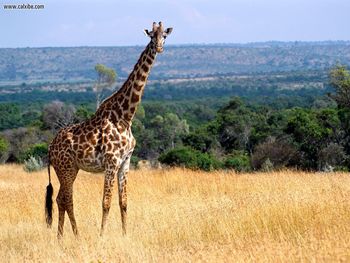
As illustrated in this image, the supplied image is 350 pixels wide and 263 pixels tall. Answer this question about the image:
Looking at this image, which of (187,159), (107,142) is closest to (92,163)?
(107,142)

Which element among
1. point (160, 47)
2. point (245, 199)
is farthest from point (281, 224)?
point (160, 47)

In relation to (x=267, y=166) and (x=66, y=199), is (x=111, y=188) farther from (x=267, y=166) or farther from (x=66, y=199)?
(x=267, y=166)

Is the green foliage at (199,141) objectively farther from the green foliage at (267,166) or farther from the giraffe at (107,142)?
the giraffe at (107,142)

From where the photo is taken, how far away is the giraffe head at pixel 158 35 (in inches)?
365

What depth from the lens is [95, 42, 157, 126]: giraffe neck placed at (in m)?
9.50

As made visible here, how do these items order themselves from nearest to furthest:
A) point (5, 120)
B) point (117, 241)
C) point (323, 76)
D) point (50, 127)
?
1. point (117, 241)
2. point (50, 127)
3. point (5, 120)
4. point (323, 76)

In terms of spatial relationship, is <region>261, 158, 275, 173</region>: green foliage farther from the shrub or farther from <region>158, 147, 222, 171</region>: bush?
<region>158, 147, 222, 171</region>: bush

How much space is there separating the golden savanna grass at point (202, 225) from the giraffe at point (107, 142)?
57cm

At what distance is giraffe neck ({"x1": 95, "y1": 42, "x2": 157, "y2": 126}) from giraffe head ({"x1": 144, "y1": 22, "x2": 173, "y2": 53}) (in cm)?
12

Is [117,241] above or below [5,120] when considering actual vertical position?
above

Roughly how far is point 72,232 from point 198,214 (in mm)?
1726

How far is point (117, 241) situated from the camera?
8500 mm

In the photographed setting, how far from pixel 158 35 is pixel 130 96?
2.98 feet

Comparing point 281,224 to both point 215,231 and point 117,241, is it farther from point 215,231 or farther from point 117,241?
point 117,241
